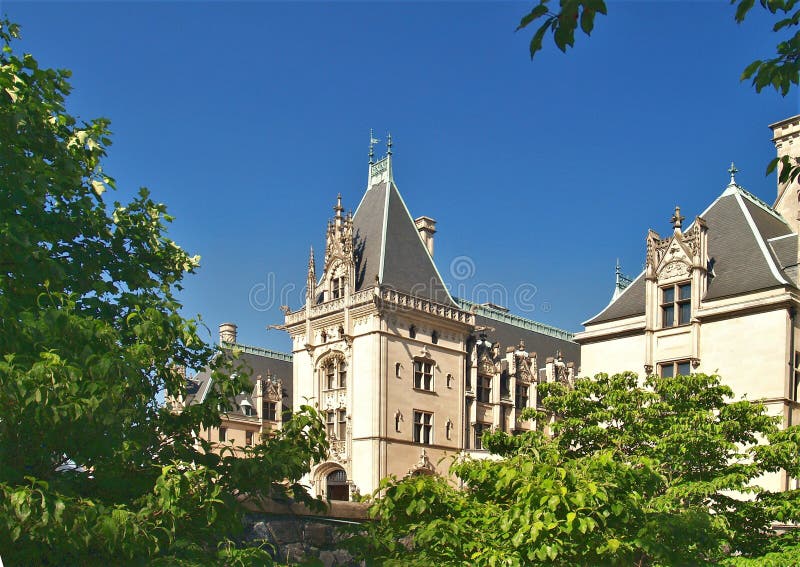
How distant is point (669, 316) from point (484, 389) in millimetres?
21728

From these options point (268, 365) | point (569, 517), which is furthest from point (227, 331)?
point (569, 517)

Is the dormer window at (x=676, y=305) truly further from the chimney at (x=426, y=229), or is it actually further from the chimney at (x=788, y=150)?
the chimney at (x=426, y=229)

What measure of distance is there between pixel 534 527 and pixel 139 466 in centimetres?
471

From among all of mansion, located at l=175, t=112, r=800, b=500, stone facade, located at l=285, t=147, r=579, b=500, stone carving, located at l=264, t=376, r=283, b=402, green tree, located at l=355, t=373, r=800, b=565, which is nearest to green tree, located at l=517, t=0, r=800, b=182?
green tree, located at l=355, t=373, r=800, b=565

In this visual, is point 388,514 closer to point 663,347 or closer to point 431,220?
point 663,347

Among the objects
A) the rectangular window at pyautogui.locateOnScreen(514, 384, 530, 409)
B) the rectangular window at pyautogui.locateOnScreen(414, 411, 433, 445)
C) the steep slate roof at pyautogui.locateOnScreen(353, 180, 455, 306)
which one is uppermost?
the steep slate roof at pyautogui.locateOnScreen(353, 180, 455, 306)

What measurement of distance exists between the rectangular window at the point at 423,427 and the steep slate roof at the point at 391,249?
6466mm

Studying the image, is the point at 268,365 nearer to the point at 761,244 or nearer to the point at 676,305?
the point at 676,305

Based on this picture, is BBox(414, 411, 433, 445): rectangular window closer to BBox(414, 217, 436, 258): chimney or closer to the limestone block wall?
BBox(414, 217, 436, 258): chimney

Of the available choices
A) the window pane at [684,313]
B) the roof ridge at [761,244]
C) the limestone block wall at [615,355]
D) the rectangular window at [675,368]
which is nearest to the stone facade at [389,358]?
the limestone block wall at [615,355]

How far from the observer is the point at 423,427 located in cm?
4791

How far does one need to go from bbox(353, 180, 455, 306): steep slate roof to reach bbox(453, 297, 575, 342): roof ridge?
3512 mm

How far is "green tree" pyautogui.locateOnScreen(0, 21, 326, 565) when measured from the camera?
29.6 feet

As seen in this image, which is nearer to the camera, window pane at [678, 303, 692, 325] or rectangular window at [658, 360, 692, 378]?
rectangular window at [658, 360, 692, 378]
